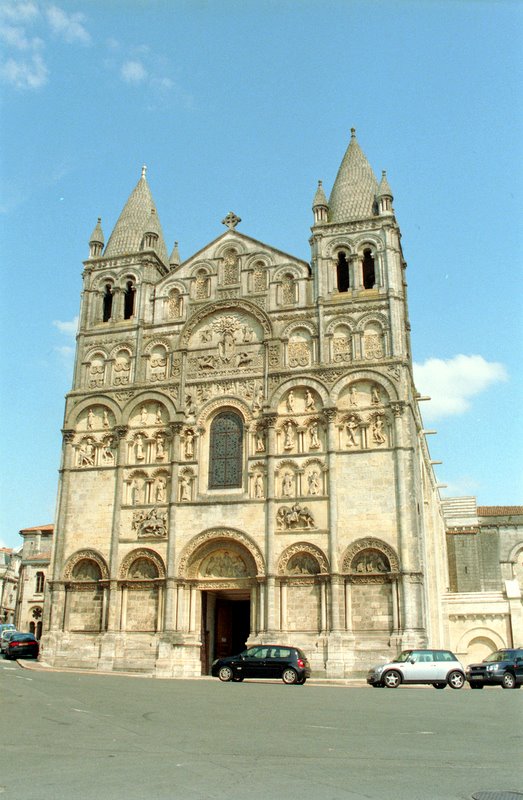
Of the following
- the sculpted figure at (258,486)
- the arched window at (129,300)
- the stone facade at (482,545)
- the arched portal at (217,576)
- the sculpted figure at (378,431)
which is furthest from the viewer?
the stone facade at (482,545)

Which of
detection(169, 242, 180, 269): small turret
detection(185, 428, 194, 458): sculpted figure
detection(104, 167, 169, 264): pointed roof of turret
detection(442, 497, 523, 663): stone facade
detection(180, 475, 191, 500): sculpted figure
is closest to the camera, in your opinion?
detection(180, 475, 191, 500): sculpted figure

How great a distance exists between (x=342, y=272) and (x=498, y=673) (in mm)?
18750

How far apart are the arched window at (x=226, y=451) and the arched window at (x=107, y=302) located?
893cm

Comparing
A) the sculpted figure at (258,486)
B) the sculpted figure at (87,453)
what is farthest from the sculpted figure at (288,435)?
the sculpted figure at (87,453)

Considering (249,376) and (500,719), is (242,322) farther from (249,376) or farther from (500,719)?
(500,719)

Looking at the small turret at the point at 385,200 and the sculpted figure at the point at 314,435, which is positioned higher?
the small turret at the point at 385,200

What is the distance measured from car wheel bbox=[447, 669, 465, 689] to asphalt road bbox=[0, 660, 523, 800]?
6.71 m

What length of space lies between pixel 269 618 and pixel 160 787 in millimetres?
22425

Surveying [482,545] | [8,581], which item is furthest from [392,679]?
[8,581]

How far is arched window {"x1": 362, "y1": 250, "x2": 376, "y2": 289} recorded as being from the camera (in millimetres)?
34375

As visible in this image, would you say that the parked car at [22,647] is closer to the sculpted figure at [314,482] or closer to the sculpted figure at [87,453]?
the sculpted figure at [87,453]

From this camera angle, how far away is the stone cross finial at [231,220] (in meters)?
36.2

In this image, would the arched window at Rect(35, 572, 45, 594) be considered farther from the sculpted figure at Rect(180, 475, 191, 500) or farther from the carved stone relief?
the carved stone relief

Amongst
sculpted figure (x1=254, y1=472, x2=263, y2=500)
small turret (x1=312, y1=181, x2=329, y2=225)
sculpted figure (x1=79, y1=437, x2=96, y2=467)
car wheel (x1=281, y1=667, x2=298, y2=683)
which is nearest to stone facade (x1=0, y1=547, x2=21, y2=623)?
sculpted figure (x1=79, y1=437, x2=96, y2=467)
